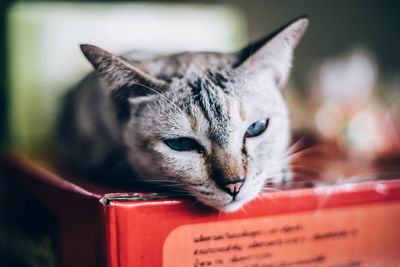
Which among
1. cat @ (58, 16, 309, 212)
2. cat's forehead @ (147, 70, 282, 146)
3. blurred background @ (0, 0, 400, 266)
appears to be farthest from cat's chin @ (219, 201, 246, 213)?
blurred background @ (0, 0, 400, 266)

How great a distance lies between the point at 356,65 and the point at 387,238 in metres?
0.79

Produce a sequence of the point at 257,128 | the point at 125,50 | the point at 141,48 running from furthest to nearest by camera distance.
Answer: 1. the point at 125,50
2. the point at 141,48
3. the point at 257,128

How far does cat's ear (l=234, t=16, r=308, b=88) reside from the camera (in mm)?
651

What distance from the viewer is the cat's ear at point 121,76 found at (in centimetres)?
59

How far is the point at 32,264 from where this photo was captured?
83cm

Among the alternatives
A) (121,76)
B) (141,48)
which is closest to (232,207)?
(121,76)

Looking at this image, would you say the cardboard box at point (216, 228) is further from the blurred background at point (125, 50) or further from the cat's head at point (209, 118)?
the blurred background at point (125, 50)

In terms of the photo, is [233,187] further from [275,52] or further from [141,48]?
[141,48]

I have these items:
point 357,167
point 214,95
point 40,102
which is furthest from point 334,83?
point 40,102

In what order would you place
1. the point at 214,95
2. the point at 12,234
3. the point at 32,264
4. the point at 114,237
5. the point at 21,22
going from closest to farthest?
the point at 114,237 → the point at 214,95 → the point at 32,264 → the point at 12,234 → the point at 21,22

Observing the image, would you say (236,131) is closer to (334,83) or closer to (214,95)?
(214,95)

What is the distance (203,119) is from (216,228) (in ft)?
0.63

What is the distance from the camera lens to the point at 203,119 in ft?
2.02

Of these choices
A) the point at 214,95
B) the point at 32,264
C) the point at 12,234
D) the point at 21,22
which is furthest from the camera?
the point at 21,22
